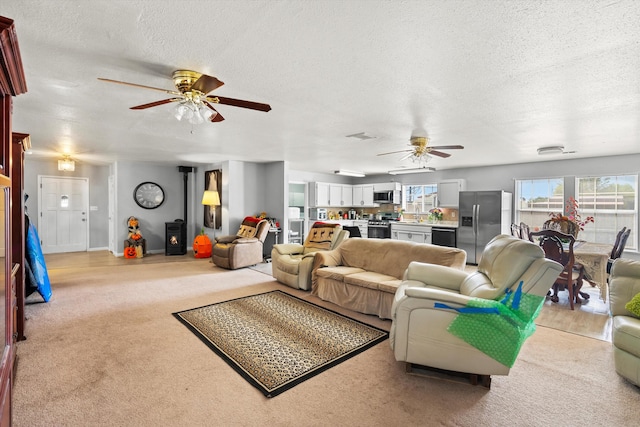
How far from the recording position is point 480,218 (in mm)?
6934

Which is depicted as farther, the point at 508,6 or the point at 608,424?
the point at 608,424

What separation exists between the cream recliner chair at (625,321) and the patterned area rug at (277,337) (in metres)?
1.74

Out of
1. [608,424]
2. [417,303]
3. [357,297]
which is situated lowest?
[608,424]

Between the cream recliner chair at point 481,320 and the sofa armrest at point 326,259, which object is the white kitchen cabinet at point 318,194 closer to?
the sofa armrest at point 326,259

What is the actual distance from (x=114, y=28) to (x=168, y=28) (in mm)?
306

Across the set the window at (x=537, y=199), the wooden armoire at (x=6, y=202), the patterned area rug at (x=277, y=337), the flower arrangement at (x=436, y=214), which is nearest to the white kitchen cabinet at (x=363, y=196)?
the flower arrangement at (x=436, y=214)

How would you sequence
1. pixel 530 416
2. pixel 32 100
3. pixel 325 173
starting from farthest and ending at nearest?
pixel 325 173
pixel 32 100
pixel 530 416

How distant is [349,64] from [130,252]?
7.01 metres

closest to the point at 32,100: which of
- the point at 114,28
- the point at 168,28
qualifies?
the point at 114,28

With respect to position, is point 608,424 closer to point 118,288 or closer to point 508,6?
point 508,6

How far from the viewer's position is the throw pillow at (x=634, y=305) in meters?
2.37

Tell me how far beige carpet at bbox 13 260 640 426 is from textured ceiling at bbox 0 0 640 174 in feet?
7.38

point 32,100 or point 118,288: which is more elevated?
point 32,100

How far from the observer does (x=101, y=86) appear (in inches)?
107
